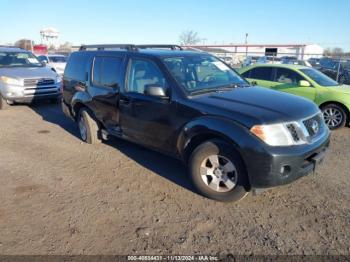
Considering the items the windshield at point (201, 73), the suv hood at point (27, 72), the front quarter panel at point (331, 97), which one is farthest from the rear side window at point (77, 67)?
the front quarter panel at point (331, 97)

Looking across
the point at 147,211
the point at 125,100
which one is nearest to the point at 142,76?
the point at 125,100

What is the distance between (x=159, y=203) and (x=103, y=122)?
239 cm

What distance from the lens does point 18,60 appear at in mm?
10680

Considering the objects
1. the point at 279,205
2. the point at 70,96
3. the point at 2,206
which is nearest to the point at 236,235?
the point at 279,205

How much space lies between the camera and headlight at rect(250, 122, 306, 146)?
11.1 ft

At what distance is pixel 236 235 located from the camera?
3258 millimetres

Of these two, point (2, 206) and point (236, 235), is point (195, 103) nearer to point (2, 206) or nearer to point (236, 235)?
point (236, 235)

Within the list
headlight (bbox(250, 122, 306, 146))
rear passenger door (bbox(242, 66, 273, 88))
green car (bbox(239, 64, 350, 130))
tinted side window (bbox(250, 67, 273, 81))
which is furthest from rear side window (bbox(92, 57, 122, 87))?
tinted side window (bbox(250, 67, 273, 81))

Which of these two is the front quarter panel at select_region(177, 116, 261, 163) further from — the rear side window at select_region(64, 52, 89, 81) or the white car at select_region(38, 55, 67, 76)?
the white car at select_region(38, 55, 67, 76)

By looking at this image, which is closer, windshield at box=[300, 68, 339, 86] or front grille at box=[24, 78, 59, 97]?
windshield at box=[300, 68, 339, 86]

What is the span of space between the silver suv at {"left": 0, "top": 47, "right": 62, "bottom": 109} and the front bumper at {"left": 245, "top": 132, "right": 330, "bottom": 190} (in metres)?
8.33

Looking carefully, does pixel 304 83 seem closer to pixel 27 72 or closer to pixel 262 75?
pixel 262 75

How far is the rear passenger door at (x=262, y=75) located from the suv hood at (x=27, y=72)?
6461mm

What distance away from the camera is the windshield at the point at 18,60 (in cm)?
1035
